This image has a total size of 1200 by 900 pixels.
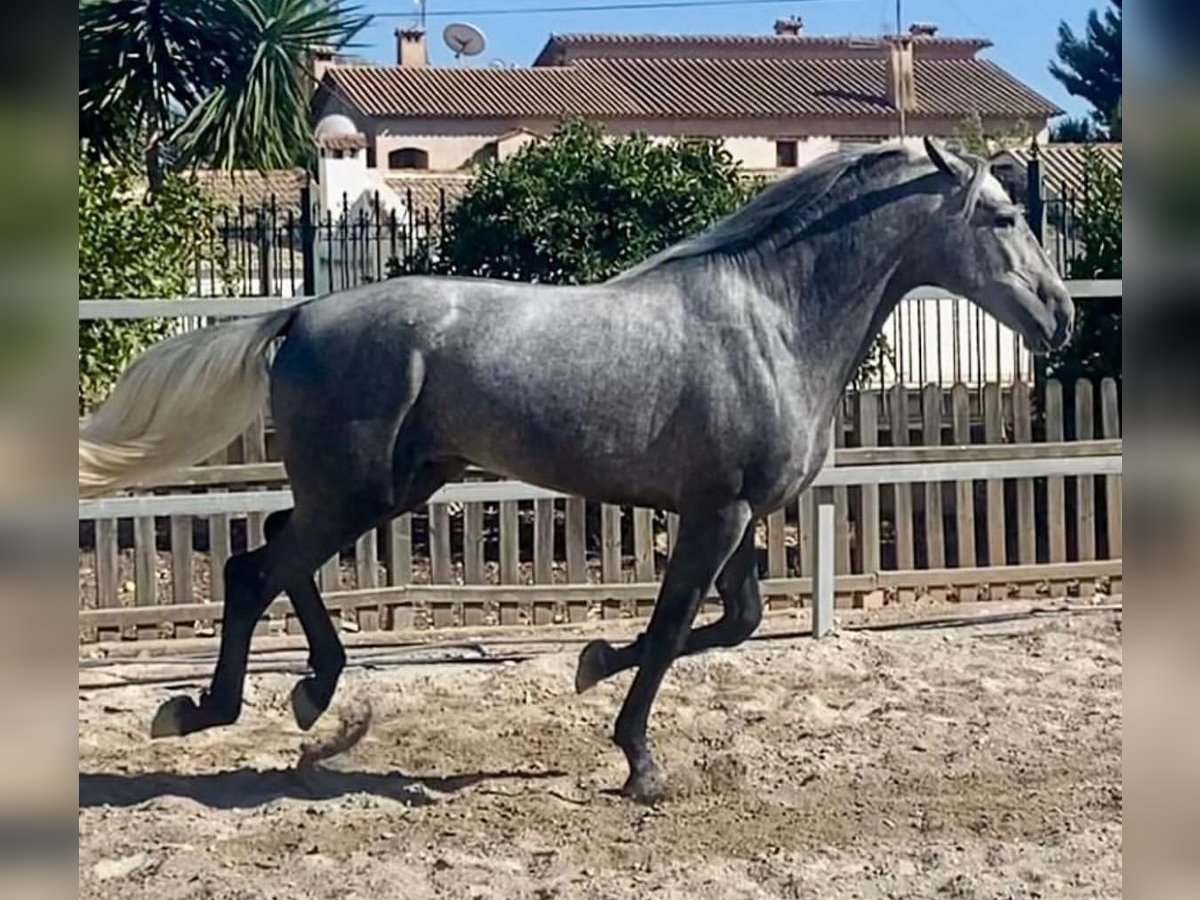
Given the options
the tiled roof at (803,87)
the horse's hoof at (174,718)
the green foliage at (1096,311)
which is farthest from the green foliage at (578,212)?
the tiled roof at (803,87)

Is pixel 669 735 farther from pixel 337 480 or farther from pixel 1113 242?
pixel 1113 242

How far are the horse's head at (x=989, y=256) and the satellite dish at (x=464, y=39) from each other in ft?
72.9

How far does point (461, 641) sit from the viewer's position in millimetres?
7125

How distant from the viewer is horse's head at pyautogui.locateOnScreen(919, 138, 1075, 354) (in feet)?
15.9

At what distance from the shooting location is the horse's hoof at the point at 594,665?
5086mm

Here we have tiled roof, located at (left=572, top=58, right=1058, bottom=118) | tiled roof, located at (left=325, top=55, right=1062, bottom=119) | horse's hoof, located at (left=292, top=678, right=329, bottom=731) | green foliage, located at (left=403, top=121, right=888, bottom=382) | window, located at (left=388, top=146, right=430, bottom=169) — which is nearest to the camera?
horse's hoof, located at (left=292, top=678, right=329, bottom=731)

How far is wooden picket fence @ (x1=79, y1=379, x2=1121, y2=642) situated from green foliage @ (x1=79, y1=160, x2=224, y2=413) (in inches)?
47.8

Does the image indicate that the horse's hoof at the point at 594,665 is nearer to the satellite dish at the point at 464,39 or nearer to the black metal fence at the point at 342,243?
the black metal fence at the point at 342,243

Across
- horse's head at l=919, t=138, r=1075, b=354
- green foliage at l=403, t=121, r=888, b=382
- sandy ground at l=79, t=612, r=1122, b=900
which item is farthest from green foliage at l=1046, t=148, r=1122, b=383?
horse's head at l=919, t=138, r=1075, b=354

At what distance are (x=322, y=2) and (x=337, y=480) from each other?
11089 mm

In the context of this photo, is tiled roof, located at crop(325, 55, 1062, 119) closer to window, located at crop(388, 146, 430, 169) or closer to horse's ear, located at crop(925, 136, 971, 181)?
window, located at crop(388, 146, 430, 169)

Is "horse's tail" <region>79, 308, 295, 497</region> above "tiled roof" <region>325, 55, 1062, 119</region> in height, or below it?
below

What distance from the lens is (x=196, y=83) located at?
13.5 m

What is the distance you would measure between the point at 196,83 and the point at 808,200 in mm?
9713
